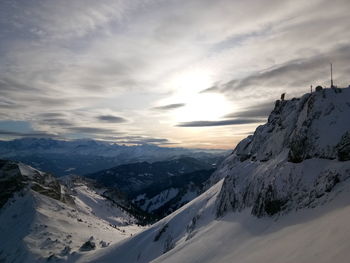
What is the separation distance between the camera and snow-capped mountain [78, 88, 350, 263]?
14.9m

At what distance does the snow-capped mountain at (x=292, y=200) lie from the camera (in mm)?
14858

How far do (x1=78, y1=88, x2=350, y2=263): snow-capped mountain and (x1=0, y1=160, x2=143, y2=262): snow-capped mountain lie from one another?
117 feet

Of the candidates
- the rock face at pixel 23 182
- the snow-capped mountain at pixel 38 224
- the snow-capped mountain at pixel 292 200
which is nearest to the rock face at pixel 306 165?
the snow-capped mountain at pixel 292 200

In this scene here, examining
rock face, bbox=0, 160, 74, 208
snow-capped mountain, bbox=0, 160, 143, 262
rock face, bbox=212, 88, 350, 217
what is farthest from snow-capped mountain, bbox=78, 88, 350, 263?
rock face, bbox=0, 160, 74, 208

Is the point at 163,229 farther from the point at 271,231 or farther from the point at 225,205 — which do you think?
the point at 271,231

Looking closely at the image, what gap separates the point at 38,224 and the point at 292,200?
7043 centimetres

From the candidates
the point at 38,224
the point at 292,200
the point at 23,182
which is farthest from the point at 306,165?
the point at 23,182

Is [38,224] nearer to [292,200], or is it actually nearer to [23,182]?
[23,182]

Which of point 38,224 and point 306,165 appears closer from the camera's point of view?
point 306,165

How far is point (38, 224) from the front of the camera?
A: 72.8 m

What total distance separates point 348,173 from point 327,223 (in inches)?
312

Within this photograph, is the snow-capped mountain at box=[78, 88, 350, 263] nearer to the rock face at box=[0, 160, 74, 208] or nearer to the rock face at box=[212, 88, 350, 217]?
the rock face at box=[212, 88, 350, 217]

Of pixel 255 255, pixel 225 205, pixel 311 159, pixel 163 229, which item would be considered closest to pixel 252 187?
pixel 225 205

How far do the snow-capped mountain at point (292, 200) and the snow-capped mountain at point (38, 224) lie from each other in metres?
35.8
